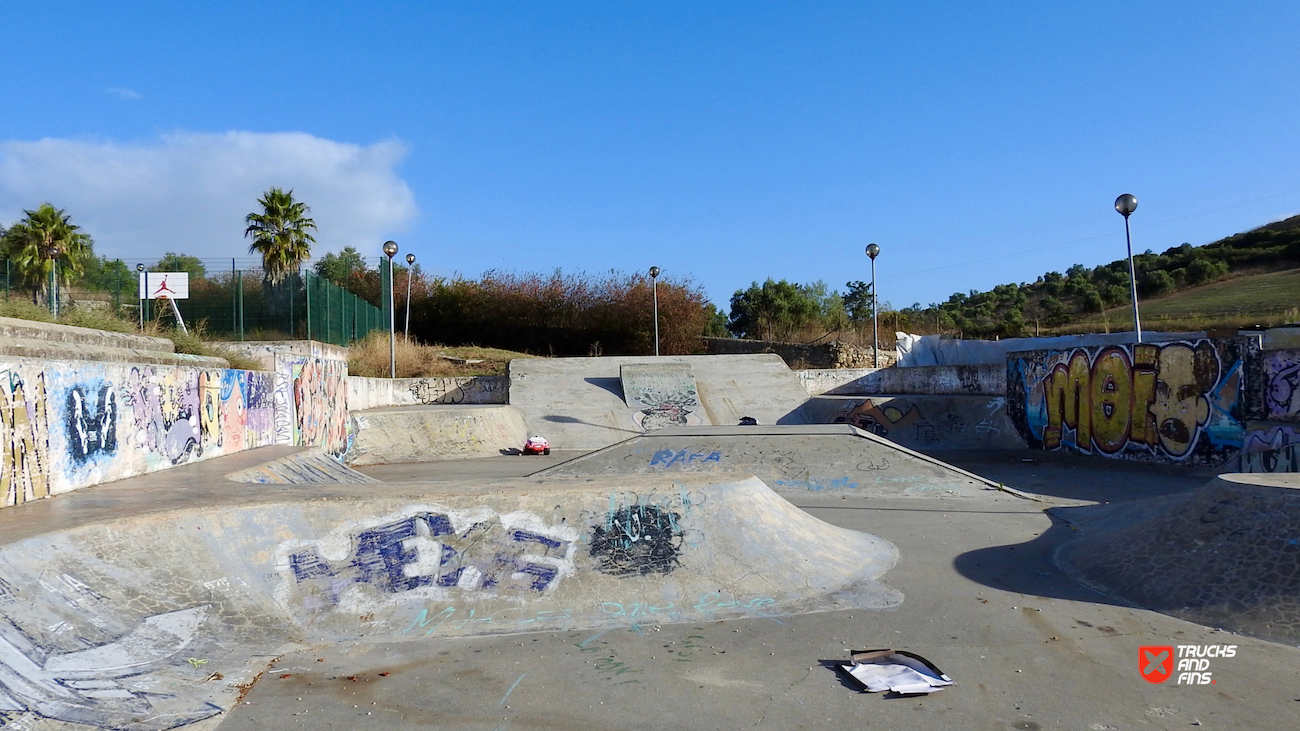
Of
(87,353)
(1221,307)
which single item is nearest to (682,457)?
(87,353)

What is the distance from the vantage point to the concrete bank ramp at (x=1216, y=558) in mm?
5242

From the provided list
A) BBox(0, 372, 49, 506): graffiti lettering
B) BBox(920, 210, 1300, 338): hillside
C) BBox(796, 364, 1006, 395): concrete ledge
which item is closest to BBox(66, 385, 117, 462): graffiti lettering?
BBox(0, 372, 49, 506): graffiti lettering

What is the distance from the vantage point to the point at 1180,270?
4531 cm

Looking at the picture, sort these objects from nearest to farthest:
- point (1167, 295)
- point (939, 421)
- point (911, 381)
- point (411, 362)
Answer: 1. point (939, 421)
2. point (911, 381)
3. point (411, 362)
4. point (1167, 295)

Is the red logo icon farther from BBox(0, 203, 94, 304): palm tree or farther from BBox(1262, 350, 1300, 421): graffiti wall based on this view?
BBox(0, 203, 94, 304): palm tree

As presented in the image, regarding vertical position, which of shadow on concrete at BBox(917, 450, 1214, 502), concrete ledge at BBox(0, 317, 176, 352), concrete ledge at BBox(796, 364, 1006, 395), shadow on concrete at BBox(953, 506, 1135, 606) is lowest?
shadow on concrete at BBox(917, 450, 1214, 502)

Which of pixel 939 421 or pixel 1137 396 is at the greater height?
pixel 1137 396

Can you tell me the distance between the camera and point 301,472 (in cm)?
958

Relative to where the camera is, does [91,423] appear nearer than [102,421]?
Yes

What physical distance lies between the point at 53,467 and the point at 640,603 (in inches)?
207

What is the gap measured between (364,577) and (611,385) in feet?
50.9

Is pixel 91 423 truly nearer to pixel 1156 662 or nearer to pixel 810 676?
pixel 810 676

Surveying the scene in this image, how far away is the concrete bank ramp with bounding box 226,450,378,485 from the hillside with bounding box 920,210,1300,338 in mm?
29035

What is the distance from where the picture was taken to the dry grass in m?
21.7
